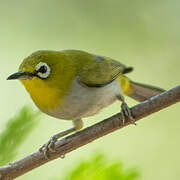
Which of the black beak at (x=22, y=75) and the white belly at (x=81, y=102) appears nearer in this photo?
the black beak at (x=22, y=75)

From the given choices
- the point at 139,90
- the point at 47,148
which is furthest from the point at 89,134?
the point at 139,90

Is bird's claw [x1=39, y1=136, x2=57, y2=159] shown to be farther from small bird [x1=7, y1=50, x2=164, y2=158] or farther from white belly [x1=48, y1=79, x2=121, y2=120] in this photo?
white belly [x1=48, y1=79, x2=121, y2=120]

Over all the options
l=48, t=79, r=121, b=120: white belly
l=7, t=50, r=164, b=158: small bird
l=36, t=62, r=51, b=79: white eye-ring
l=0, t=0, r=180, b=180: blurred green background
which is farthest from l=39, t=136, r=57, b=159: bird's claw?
l=0, t=0, r=180, b=180: blurred green background

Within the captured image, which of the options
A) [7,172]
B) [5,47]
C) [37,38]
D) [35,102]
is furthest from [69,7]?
[7,172]

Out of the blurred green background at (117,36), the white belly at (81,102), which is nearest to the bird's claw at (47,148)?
the white belly at (81,102)

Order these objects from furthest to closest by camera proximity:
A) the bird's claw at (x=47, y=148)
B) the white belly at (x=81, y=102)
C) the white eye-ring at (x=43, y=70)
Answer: the white belly at (x=81, y=102), the white eye-ring at (x=43, y=70), the bird's claw at (x=47, y=148)

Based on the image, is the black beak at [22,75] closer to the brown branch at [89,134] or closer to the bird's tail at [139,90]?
the brown branch at [89,134]
